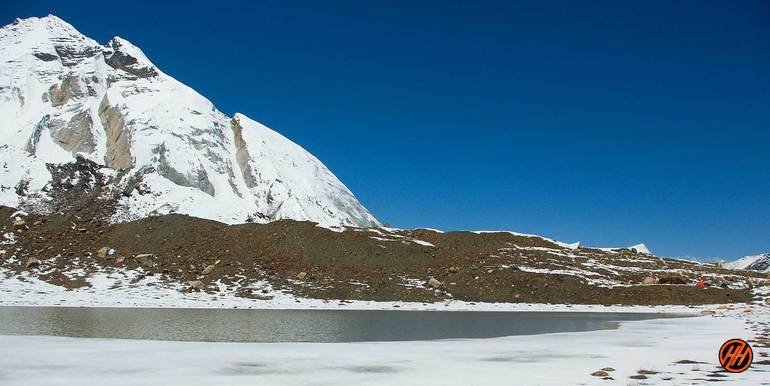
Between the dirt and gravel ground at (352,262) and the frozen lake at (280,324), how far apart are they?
13.2 meters

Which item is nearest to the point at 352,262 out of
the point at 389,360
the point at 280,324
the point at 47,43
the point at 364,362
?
the point at 280,324

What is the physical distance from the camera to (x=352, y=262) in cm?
6338

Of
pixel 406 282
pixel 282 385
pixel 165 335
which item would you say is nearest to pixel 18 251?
pixel 406 282

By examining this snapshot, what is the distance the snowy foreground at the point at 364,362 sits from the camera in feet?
49.4

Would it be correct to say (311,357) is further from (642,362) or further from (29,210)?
(29,210)

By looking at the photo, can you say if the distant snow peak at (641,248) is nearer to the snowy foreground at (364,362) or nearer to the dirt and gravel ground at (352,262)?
the dirt and gravel ground at (352,262)

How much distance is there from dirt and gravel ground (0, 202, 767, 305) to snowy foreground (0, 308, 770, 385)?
31.0 metres

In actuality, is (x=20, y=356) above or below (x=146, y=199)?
below

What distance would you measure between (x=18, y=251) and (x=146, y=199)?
17.9 metres

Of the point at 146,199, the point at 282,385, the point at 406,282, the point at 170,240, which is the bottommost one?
the point at 282,385

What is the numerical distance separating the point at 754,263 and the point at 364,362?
12998 cm


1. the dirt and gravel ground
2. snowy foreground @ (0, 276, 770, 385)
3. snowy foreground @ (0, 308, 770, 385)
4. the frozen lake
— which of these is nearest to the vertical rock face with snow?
the dirt and gravel ground

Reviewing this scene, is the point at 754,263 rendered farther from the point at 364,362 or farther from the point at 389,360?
the point at 364,362

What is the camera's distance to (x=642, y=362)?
1820 cm
